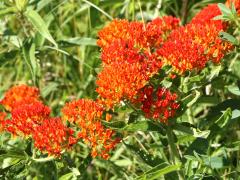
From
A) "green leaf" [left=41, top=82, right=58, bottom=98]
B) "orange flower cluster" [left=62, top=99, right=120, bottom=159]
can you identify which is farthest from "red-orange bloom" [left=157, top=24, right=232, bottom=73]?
"green leaf" [left=41, top=82, right=58, bottom=98]

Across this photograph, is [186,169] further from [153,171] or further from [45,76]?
[45,76]

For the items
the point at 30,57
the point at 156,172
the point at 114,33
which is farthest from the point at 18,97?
the point at 156,172

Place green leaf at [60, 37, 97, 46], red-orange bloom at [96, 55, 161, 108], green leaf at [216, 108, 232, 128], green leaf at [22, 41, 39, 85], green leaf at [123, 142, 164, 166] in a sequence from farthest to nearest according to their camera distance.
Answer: green leaf at [60, 37, 97, 46] < green leaf at [22, 41, 39, 85] < green leaf at [123, 142, 164, 166] < green leaf at [216, 108, 232, 128] < red-orange bloom at [96, 55, 161, 108]

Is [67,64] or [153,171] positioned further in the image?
[67,64]

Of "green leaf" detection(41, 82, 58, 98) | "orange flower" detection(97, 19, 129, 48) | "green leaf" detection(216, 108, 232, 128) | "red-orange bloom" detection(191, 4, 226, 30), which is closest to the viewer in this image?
"green leaf" detection(216, 108, 232, 128)

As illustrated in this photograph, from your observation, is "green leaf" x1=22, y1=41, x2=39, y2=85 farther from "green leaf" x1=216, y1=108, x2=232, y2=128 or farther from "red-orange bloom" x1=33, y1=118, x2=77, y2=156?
"green leaf" x1=216, y1=108, x2=232, y2=128

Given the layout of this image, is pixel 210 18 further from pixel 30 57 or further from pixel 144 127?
pixel 30 57

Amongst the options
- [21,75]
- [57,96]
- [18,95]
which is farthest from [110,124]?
[21,75]
